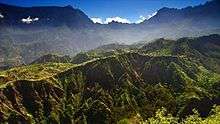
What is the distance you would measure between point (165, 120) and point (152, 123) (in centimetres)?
332

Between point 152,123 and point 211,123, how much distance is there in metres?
13.3

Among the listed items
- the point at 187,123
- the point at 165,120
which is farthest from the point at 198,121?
the point at 165,120

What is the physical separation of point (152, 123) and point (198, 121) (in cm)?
1258

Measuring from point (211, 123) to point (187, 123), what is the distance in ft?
22.7

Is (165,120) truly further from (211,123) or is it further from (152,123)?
(211,123)

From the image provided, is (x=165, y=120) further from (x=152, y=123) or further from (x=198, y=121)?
(x=198, y=121)

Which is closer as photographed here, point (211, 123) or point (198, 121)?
point (211, 123)

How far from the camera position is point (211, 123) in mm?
81938

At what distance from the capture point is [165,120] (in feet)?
278

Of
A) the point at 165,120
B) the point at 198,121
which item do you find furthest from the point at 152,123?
the point at 198,121

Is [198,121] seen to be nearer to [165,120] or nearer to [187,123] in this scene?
[187,123]

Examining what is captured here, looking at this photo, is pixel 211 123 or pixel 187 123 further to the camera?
pixel 187 123

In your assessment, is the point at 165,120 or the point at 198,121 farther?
the point at 198,121
